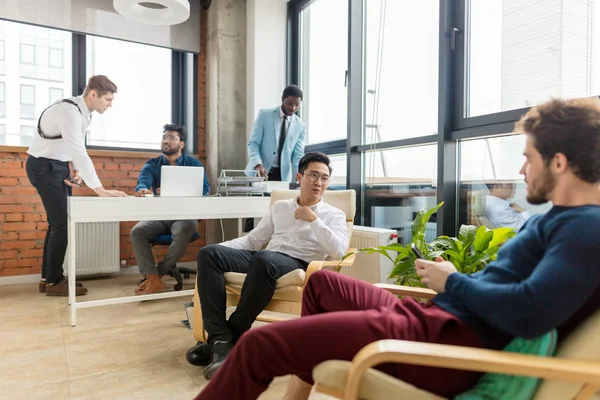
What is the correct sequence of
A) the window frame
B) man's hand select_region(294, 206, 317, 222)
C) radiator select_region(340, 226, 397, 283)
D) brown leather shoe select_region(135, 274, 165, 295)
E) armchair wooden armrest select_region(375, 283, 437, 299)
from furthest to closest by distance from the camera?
1. brown leather shoe select_region(135, 274, 165, 295)
2. radiator select_region(340, 226, 397, 283)
3. the window frame
4. man's hand select_region(294, 206, 317, 222)
5. armchair wooden armrest select_region(375, 283, 437, 299)

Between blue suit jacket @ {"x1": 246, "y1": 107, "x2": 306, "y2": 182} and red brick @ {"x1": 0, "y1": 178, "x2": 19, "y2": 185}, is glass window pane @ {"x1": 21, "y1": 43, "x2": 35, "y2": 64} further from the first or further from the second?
blue suit jacket @ {"x1": 246, "y1": 107, "x2": 306, "y2": 182}

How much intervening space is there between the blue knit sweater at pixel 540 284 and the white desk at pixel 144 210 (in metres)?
2.02

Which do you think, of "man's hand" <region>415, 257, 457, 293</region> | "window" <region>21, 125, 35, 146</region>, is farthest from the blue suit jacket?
"man's hand" <region>415, 257, 457, 293</region>

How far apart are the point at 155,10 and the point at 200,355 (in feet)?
7.57

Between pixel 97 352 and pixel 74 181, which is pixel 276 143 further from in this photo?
pixel 97 352

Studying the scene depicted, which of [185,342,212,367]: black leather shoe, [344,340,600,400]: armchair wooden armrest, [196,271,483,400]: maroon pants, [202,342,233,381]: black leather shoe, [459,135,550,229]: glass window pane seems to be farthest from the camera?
[459,135,550,229]: glass window pane

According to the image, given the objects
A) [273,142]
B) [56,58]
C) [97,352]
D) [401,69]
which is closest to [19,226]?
[56,58]

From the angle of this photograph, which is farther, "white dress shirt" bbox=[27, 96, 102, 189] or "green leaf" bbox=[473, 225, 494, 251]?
"white dress shirt" bbox=[27, 96, 102, 189]

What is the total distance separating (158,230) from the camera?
10.9 ft

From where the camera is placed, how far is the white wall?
404cm

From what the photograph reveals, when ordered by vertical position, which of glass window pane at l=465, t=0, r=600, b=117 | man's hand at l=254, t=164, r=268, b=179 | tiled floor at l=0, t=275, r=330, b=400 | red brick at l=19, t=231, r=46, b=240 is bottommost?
tiled floor at l=0, t=275, r=330, b=400

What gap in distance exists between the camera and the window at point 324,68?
11.7 feet

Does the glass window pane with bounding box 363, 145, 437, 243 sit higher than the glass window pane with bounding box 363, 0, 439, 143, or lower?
lower

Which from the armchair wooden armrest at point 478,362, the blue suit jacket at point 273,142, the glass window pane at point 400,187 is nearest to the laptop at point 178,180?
the blue suit jacket at point 273,142
